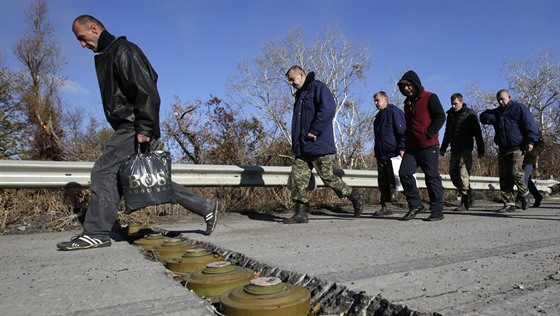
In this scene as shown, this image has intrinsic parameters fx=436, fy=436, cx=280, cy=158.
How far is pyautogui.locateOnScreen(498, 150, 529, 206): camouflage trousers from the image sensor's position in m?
6.33

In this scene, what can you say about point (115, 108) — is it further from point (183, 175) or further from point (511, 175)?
point (511, 175)

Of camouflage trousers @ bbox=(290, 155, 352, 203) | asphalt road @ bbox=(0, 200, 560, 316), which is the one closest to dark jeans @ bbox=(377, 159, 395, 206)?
camouflage trousers @ bbox=(290, 155, 352, 203)

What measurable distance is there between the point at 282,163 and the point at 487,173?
6527mm

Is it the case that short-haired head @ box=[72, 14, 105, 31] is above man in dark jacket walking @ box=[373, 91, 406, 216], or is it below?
above

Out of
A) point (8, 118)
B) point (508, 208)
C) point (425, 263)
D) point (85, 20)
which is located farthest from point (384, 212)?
point (8, 118)

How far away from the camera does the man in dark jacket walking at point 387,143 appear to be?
623 cm

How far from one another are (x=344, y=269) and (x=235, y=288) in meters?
0.62

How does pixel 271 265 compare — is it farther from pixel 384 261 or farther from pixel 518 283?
pixel 518 283

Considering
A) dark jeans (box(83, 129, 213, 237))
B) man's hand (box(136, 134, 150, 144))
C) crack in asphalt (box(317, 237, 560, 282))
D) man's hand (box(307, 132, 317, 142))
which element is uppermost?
man's hand (box(307, 132, 317, 142))

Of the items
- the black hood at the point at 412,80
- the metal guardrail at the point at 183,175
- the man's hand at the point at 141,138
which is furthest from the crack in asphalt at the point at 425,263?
the metal guardrail at the point at 183,175

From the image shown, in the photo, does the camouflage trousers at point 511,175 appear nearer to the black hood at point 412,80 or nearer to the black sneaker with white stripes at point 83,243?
the black hood at point 412,80

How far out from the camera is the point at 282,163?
7617mm

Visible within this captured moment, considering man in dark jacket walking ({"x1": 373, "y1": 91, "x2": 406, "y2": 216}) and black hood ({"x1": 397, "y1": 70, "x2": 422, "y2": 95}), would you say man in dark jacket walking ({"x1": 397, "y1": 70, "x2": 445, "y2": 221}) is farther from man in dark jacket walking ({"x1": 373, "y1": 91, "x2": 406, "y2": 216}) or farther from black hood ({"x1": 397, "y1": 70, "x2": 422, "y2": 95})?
man in dark jacket walking ({"x1": 373, "y1": 91, "x2": 406, "y2": 216})

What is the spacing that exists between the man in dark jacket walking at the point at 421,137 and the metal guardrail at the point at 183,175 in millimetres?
1412
